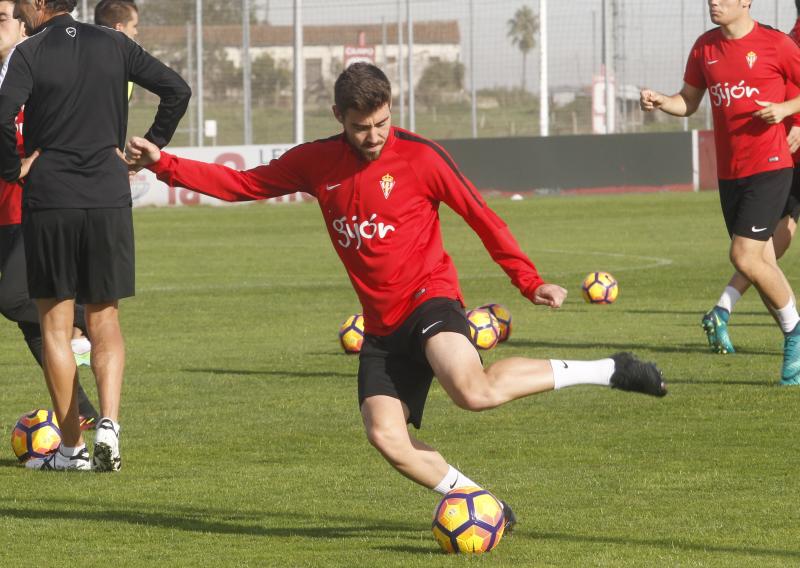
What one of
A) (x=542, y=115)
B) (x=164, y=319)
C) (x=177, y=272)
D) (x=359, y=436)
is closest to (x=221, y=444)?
(x=359, y=436)

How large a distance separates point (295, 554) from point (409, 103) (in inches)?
1441

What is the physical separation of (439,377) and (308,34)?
125ft

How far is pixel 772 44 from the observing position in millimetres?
9578

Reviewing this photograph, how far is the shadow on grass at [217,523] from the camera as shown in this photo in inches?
232

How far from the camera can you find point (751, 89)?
9.52 meters

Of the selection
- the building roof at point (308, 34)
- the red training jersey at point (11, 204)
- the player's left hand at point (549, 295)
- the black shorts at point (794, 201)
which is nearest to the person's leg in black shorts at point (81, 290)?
the red training jersey at point (11, 204)

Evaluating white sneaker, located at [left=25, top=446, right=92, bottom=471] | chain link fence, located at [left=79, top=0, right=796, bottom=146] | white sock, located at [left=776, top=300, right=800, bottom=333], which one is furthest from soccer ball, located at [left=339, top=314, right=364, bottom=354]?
chain link fence, located at [left=79, top=0, right=796, bottom=146]

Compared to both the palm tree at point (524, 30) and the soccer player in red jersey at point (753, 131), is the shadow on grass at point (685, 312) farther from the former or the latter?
the palm tree at point (524, 30)

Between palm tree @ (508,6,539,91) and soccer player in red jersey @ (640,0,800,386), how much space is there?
31130 millimetres

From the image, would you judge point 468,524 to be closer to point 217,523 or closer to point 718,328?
point 217,523

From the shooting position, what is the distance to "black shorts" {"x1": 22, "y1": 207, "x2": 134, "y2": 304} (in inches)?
281

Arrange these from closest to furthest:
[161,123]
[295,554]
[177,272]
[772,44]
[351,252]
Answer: [295,554] < [351,252] < [161,123] < [772,44] < [177,272]

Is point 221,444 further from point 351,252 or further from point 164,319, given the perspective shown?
point 164,319

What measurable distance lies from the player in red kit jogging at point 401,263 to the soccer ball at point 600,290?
8.54m
